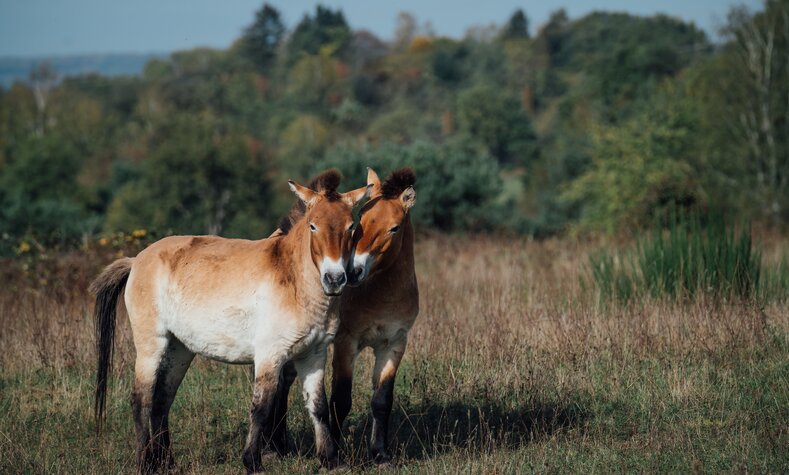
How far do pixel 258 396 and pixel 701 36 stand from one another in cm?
11515

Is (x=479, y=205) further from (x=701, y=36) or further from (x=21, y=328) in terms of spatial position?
(x=701, y=36)

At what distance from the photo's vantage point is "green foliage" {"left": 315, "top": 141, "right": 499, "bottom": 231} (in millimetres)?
30750

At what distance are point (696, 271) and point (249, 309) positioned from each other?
24.7ft

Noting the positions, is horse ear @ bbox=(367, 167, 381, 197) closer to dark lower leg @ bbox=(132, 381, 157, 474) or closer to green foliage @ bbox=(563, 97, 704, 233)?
dark lower leg @ bbox=(132, 381, 157, 474)

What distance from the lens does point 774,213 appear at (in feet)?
104

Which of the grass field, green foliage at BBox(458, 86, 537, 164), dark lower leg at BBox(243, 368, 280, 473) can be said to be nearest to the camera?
dark lower leg at BBox(243, 368, 280, 473)

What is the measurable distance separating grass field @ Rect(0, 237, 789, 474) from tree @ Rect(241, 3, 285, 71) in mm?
141406

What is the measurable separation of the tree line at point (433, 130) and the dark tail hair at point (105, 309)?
7.02 meters

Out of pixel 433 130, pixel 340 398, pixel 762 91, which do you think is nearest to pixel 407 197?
pixel 340 398

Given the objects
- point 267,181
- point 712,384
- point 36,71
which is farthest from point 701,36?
point 712,384

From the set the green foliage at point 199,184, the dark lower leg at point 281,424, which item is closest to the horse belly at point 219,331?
the dark lower leg at point 281,424

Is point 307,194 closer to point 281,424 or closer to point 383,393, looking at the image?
point 383,393

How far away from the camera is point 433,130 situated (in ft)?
322

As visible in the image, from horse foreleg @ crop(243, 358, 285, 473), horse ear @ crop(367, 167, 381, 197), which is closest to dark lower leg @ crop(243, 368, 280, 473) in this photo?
horse foreleg @ crop(243, 358, 285, 473)
